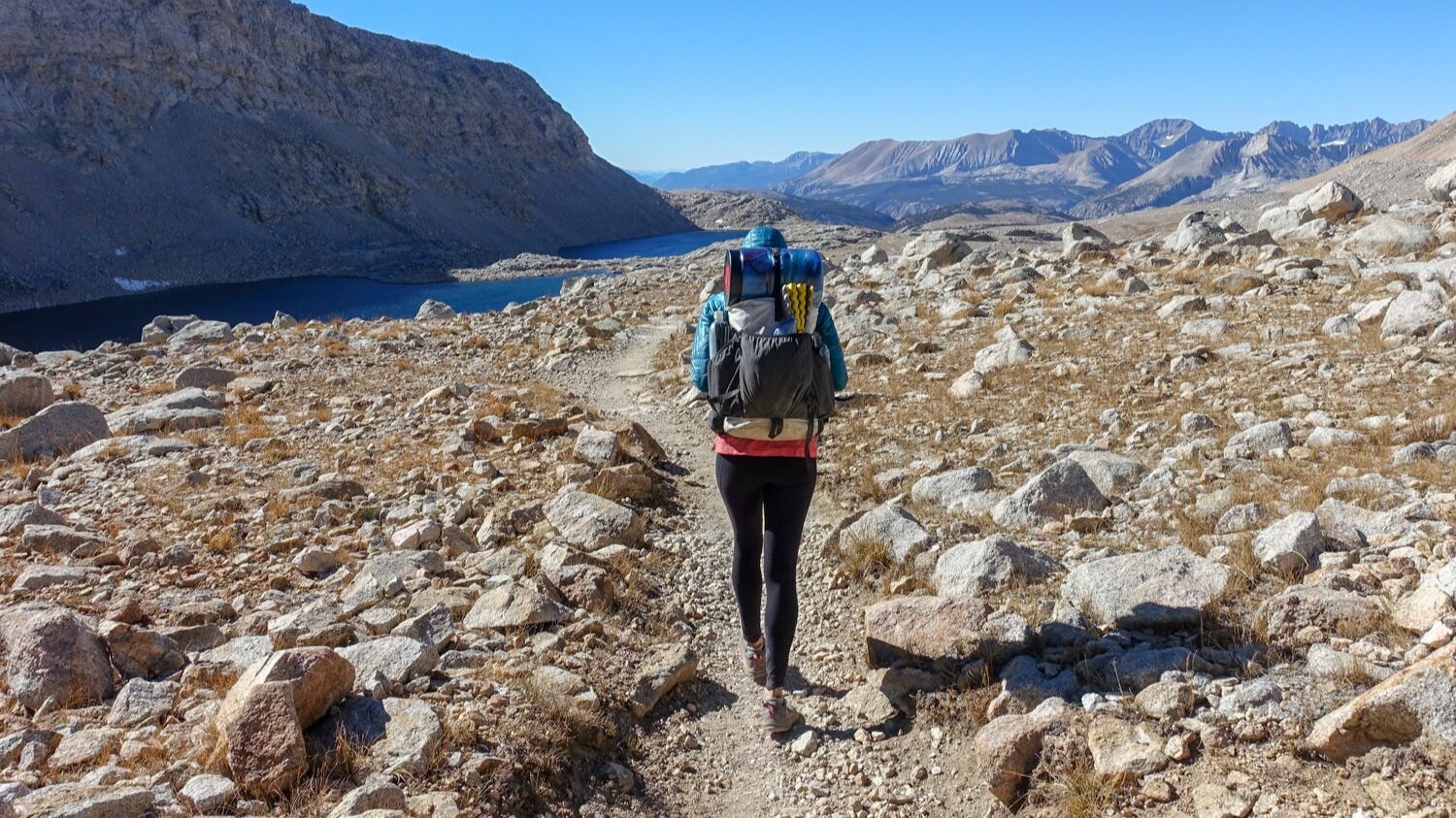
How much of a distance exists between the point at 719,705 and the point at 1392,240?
17195 mm

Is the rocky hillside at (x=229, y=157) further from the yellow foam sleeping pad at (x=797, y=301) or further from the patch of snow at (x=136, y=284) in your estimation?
Answer: the yellow foam sleeping pad at (x=797, y=301)

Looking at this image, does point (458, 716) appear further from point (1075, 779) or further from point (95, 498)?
point (95, 498)

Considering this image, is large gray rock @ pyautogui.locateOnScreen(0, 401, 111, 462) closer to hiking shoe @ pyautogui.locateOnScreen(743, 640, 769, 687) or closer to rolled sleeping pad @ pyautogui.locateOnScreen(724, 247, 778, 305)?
hiking shoe @ pyautogui.locateOnScreen(743, 640, 769, 687)

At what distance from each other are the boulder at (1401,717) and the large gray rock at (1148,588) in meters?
1.22

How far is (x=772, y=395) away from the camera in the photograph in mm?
3932

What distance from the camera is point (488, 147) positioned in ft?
387

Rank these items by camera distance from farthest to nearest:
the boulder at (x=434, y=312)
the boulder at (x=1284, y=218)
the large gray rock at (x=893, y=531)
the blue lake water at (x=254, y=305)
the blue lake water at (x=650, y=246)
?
1. the blue lake water at (x=650, y=246)
2. the blue lake water at (x=254, y=305)
3. the boulder at (x=434, y=312)
4. the boulder at (x=1284, y=218)
5. the large gray rock at (x=893, y=531)

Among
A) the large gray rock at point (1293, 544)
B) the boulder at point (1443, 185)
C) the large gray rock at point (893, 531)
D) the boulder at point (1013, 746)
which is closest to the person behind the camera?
the boulder at point (1013, 746)

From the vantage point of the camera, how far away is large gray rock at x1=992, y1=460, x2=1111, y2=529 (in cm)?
626

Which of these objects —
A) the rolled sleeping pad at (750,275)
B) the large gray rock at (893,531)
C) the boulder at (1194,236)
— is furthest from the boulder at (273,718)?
the boulder at (1194,236)

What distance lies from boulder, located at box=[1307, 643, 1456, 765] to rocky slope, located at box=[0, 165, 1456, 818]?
1cm

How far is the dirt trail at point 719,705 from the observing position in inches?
161

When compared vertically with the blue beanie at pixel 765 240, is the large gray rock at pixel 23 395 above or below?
below

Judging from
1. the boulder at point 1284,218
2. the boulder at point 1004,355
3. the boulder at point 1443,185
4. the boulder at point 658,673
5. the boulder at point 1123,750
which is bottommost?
the boulder at point 658,673
